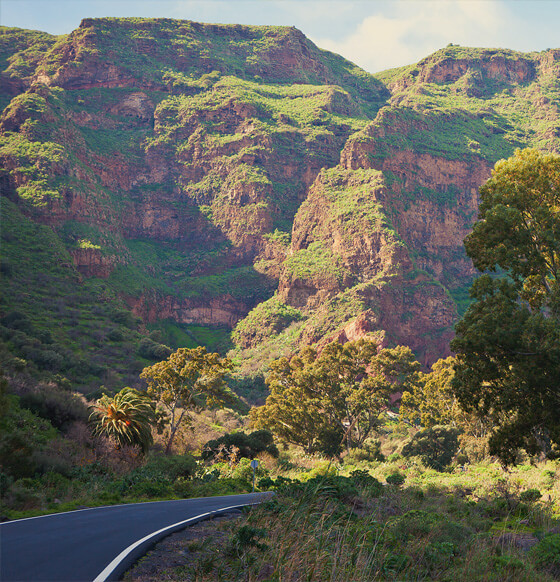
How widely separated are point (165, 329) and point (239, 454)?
91807 millimetres

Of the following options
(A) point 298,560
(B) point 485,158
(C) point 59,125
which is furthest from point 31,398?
(B) point 485,158

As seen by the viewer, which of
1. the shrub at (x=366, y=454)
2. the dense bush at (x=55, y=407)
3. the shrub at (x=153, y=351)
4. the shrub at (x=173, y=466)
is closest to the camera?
the shrub at (x=173, y=466)

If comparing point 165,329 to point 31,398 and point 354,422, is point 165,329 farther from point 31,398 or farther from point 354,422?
point 31,398

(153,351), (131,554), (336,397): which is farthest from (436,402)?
(131,554)

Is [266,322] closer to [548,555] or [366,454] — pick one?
[366,454]

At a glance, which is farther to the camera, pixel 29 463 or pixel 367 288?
pixel 367 288

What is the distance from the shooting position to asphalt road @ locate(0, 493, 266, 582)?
698 centimetres

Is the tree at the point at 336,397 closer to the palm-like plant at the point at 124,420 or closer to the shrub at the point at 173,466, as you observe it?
the shrub at the point at 173,466

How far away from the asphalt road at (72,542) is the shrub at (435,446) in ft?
94.4

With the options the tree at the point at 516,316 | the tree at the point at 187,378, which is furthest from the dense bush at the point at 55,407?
the tree at the point at 516,316

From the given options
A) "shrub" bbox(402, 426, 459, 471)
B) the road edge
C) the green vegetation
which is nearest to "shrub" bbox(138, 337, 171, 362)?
"shrub" bbox(402, 426, 459, 471)

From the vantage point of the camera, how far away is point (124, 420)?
29.6m

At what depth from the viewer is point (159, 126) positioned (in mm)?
176000

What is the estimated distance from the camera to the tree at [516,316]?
14.5 m
